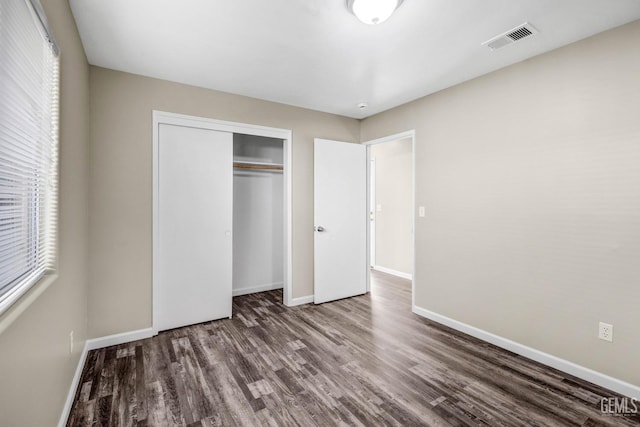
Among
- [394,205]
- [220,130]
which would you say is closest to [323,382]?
[220,130]

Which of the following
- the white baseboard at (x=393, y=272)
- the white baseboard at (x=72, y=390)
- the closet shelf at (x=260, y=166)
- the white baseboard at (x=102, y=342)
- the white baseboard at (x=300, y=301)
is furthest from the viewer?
the white baseboard at (x=393, y=272)

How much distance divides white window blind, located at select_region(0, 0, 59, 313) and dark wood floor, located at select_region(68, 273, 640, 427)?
3.70 feet

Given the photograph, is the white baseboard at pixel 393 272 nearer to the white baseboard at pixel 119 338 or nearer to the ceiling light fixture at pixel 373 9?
the white baseboard at pixel 119 338


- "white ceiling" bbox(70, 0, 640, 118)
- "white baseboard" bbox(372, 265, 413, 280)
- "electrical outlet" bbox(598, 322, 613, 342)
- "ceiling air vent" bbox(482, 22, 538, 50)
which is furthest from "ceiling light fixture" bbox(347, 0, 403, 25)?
"white baseboard" bbox(372, 265, 413, 280)

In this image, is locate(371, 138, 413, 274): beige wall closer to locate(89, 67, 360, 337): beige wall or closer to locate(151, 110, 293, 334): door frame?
locate(151, 110, 293, 334): door frame

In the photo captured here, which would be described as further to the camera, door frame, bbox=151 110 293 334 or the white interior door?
the white interior door

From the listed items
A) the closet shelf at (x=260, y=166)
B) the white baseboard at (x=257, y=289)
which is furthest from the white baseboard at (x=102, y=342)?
the closet shelf at (x=260, y=166)

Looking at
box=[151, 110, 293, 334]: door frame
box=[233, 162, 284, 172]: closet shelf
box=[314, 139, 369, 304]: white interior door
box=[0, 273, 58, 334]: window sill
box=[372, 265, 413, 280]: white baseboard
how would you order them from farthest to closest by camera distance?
box=[372, 265, 413, 280]: white baseboard < box=[233, 162, 284, 172]: closet shelf < box=[314, 139, 369, 304]: white interior door < box=[151, 110, 293, 334]: door frame < box=[0, 273, 58, 334]: window sill

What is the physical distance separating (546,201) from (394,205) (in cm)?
304

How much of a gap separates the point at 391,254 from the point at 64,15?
199 inches

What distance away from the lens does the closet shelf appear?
167 inches

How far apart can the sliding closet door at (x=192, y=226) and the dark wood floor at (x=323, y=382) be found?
264 millimetres

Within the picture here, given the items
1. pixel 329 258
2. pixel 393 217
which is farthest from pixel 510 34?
pixel 393 217

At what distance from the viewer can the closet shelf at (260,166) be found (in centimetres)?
425
